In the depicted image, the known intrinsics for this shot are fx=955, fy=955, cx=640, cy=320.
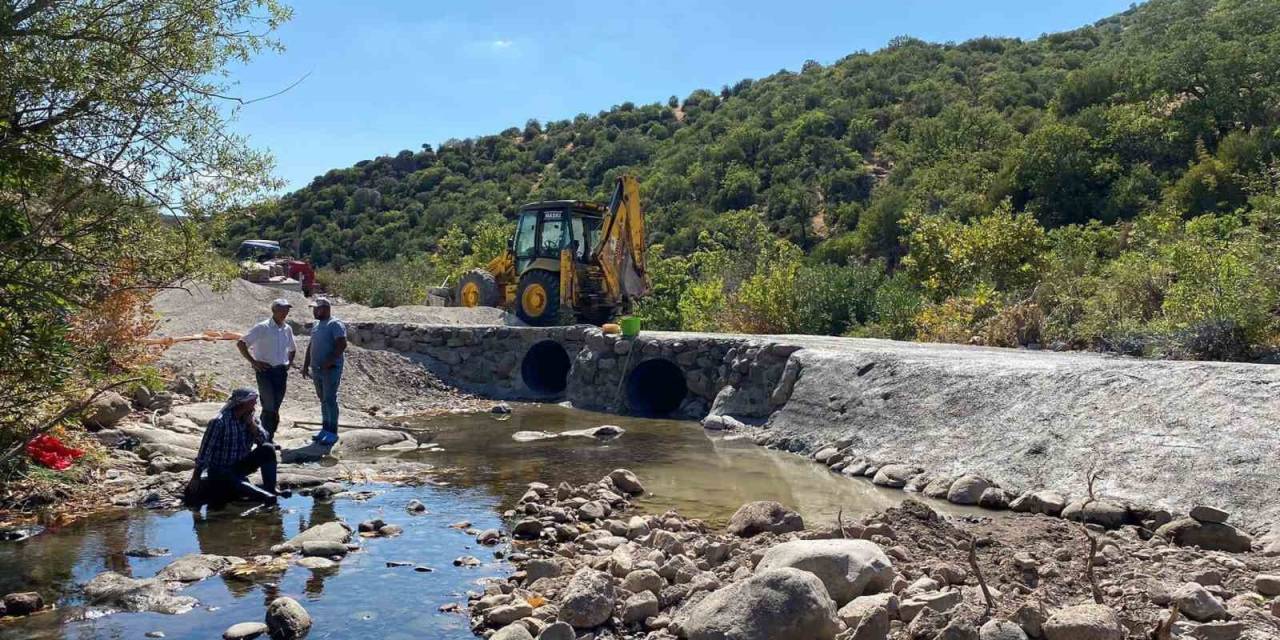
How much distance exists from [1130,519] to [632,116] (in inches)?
2288

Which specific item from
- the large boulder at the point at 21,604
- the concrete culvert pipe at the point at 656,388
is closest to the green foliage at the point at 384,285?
the concrete culvert pipe at the point at 656,388

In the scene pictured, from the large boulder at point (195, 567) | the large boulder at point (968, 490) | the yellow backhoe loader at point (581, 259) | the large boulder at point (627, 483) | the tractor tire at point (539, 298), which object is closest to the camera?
the large boulder at point (195, 567)

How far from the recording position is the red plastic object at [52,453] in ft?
25.6

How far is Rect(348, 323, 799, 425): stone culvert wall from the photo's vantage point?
44.4ft

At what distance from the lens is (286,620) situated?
503cm

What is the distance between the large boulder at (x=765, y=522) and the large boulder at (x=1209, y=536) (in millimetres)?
2607

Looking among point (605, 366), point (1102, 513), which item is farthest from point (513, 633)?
point (605, 366)

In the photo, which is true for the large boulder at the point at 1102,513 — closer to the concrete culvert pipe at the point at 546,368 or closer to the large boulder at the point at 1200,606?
the large boulder at the point at 1200,606

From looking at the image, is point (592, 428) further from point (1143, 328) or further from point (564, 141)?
point (564, 141)

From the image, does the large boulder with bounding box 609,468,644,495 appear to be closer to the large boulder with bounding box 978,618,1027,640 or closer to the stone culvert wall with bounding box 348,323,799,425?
the stone culvert wall with bounding box 348,323,799,425

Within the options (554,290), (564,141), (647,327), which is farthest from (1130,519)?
(564,141)

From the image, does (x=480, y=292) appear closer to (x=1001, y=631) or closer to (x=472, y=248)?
(x=472, y=248)

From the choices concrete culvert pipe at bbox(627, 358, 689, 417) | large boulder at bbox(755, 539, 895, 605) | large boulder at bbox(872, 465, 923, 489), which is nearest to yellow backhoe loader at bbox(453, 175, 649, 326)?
concrete culvert pipe at bbox(627, 358, 689, 417)

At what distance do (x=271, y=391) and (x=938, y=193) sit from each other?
27973 mm
